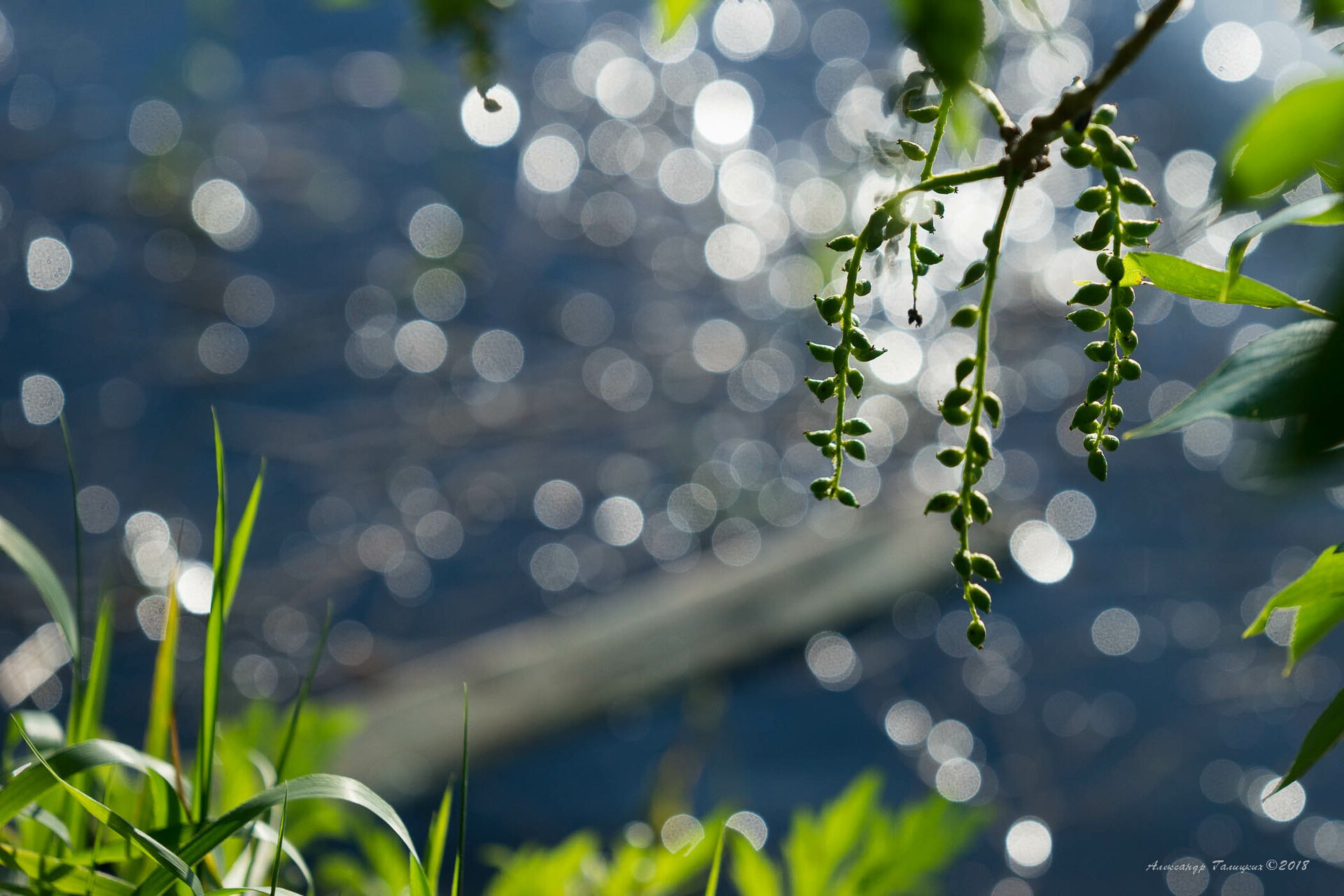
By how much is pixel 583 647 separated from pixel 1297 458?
1866 millimetres

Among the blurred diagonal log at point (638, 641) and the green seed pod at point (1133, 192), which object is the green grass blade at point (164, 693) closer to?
the green seed pod at point (1133, 192)

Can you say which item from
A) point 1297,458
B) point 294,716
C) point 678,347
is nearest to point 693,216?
point 678,347

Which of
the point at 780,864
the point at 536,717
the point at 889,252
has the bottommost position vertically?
the point at 780,864

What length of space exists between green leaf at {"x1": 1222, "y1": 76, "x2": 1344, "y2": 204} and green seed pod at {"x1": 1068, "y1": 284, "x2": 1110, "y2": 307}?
14 centimetres

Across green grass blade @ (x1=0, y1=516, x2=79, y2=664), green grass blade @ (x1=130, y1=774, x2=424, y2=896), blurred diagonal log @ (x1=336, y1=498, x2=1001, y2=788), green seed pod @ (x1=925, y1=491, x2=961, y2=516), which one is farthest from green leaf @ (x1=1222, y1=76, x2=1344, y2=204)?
blurred diagonal log @ (x1=336, y1=498, x2=1001, y2=788)

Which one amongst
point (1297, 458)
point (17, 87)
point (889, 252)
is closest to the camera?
point (1297, 458)

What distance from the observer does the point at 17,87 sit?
308 centimetres

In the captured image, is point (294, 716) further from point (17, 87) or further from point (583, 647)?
point (17, 87)

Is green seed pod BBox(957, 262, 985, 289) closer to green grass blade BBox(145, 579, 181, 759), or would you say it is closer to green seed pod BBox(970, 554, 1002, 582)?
green seed pod BBox(970, 554, 1002, 582)

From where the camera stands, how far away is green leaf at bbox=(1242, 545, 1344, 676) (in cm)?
36

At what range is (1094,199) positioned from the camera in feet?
1.11

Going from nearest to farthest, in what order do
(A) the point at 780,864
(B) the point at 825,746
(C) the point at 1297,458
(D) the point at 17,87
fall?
(C) the point at 1297,458, (A) the point at 780,864, (B) the point at 825,746, (D) the point at 17,87

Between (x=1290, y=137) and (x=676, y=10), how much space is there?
196mm

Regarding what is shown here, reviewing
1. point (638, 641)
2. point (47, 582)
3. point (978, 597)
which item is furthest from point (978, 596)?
point (638, 641)
